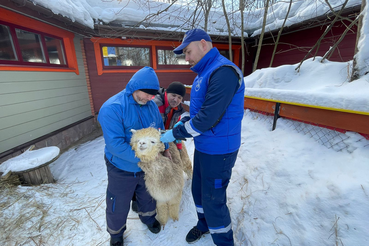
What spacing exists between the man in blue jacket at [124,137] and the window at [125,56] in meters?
6.42

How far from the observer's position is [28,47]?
13.8ft

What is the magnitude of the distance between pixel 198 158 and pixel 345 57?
6967 mm

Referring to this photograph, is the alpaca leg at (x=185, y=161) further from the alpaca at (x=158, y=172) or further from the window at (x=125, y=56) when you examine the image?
the window at (x=125, y=56)

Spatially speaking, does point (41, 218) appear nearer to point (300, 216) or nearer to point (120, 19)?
point (300, 216)

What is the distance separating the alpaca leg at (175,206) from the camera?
7.32 ft

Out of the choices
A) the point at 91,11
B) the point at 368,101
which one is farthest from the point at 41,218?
the point at 91,11

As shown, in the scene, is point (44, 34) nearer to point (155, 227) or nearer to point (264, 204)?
point (155, 227)

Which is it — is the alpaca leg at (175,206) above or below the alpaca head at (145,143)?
A: below

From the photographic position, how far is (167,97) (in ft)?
9.70

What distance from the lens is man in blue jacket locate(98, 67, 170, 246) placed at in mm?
1600

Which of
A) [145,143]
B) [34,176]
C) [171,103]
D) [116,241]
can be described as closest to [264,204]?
[145,143]

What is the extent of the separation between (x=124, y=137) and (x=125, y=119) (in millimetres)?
186

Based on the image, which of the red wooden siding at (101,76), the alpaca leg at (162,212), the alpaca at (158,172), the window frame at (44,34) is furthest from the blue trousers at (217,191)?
the red wooden siding at (101,76)

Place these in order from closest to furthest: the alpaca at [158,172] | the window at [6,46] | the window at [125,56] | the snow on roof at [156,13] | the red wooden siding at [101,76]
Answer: the alpaca at [158,172] → the window at [6,46] → the snow on roof at [156,13] → the red wooden siding at [101,76] → the window at [125,56]
